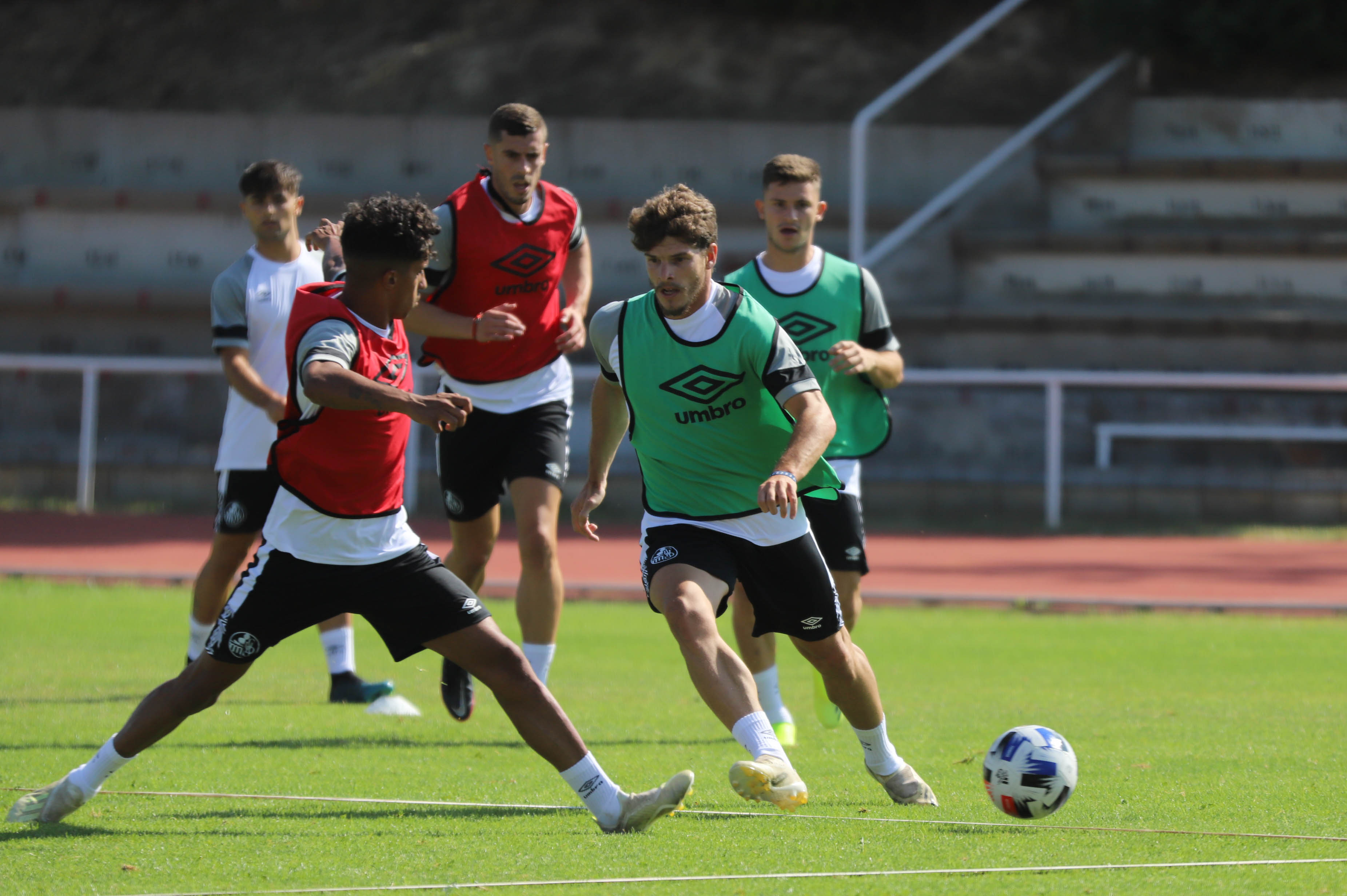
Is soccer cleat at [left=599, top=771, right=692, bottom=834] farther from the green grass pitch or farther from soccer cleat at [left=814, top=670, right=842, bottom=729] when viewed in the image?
soccer cleat at [left=814, top=670, right=842, bottom=729]

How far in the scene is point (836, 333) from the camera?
6.59 metres

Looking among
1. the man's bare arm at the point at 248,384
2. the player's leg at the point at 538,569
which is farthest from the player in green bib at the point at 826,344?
the man's bare arm at the point at 248,384

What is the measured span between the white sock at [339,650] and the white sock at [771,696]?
81.0 inches

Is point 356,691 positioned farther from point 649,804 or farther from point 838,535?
point 649,804

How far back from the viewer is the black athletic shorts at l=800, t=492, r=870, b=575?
6.54 m

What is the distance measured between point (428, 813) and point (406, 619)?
718 millimetres

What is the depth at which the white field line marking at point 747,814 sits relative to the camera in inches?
→ 180

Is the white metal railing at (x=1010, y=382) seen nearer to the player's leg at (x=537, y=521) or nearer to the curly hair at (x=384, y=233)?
the player's leg at (x=537, y=521)

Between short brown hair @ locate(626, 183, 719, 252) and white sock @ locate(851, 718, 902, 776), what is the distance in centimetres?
169

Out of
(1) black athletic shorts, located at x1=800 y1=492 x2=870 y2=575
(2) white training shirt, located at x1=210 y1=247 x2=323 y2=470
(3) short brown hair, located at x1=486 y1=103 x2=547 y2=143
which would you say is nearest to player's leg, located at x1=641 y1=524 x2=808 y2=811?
(1) black athletic shorts, located at x1=800 y1=492 x2=870 y2=575

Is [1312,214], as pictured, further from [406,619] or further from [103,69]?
[103,69]

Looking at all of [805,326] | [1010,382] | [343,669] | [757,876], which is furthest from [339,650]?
[1010,382]

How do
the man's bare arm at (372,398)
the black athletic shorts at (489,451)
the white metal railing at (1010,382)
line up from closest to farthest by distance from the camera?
the man's bare arm at (372,398), the black athletic shorts at (489,451), the white metal railing at (1010,382)

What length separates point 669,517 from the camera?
5051 millimetres
